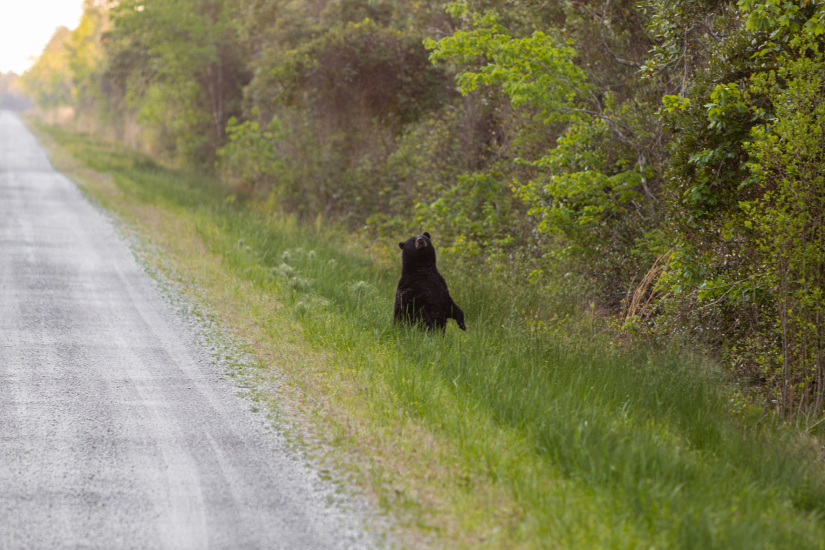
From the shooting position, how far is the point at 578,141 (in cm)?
913

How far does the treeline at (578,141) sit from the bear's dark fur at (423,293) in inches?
90.4

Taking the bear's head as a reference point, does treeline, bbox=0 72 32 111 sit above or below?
above

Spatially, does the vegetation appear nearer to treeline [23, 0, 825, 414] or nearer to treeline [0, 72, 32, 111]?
treeline [23, 0, 825, 414]

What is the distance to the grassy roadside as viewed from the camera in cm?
358

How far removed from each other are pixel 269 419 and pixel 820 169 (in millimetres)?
4685

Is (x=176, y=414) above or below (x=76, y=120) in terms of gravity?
below

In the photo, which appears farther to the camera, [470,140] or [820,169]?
[470,140]

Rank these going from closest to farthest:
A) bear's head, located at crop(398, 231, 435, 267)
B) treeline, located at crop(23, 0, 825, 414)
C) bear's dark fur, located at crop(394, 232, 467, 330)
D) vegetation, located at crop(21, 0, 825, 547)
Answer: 1. vegetation, located at crop(21, 0, 825, 547)
2. treeline, located at crop(23, 0, 825, 414)
3. bear's head, located at crop(398, 231, 435, 267)
4. bear's dark fur, located at crop(394, 232, 467, 330)

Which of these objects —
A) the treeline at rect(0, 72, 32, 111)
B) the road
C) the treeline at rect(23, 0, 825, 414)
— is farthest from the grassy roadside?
the treeline at rect(0, 72, 32, 111)

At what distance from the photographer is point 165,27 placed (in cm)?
2169

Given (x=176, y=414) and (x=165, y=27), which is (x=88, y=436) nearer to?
(x=176, y=414)

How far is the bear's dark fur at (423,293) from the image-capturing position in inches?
274

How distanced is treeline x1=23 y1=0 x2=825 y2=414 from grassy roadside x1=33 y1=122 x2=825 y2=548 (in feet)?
3.50

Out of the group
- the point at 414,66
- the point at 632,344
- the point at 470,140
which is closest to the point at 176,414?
the point at 632,344
